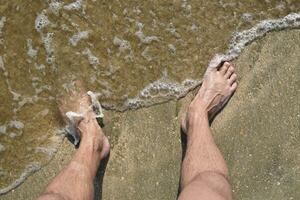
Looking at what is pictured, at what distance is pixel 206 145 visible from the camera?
10.7 feet

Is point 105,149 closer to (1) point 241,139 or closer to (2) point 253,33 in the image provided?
(1) point 241,139

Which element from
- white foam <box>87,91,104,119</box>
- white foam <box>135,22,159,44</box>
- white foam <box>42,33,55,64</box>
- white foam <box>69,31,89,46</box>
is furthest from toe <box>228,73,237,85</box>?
white foam <box>42,33,55,64</box>

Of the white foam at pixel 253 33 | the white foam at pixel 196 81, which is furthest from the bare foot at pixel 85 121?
the white foam at pixel 253 33

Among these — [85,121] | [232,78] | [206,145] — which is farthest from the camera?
[85,121]

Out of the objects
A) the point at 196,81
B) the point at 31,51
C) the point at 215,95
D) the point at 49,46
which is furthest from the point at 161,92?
the point at 31,51

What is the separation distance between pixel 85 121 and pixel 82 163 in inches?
11.8

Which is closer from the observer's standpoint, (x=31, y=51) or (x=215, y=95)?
(x=215, y=95)

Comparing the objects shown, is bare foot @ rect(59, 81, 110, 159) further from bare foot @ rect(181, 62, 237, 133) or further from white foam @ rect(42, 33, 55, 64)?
bare foot @ rect(181, 62, 237, 133)

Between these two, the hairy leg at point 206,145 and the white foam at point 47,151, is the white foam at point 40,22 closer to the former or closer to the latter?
the white foam at point 47,151

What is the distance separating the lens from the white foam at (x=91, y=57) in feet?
11.5

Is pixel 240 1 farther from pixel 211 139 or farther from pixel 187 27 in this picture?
pixel 211 139

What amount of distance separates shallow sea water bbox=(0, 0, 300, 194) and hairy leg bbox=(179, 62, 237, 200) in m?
0.11

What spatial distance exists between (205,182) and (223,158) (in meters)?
0.26

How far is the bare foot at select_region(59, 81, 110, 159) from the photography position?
343 centimetres
